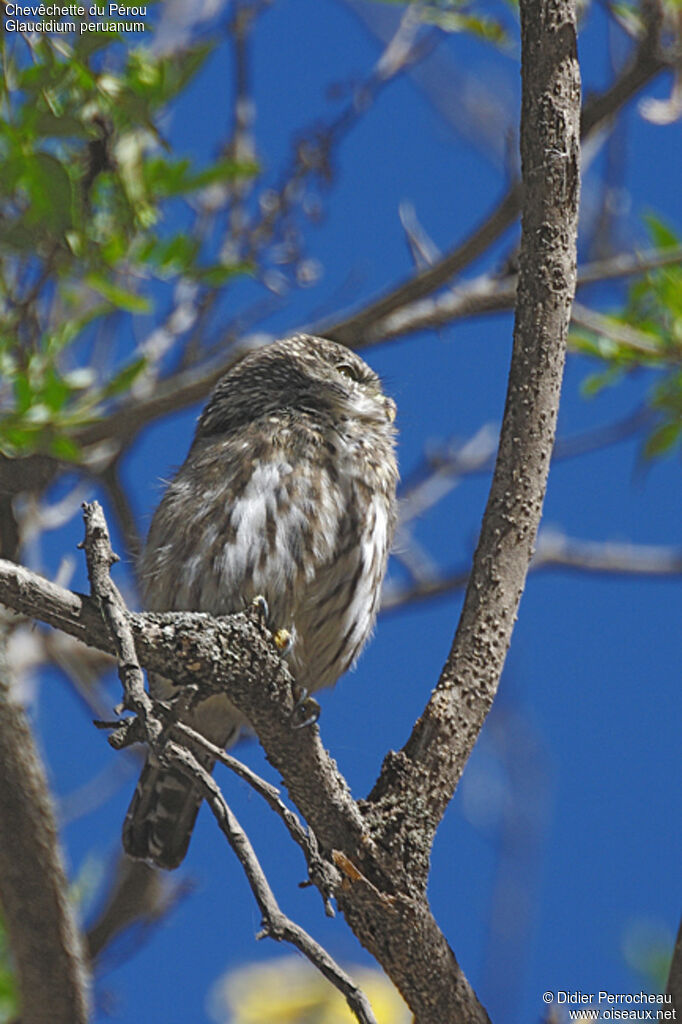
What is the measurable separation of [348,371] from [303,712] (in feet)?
6.36

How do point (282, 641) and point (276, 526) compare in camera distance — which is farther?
point (276, 526)

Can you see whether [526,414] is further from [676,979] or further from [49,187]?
[49,187]

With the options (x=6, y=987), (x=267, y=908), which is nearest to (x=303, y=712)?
(x=267, y=908)

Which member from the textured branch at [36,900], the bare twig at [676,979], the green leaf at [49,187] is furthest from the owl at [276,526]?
the bare twig at [676,979]

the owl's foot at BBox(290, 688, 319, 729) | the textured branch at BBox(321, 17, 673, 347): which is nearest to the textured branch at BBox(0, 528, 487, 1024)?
the owl's foot at BBox(290, 688, 319, 729)

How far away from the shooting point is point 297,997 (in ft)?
13.3

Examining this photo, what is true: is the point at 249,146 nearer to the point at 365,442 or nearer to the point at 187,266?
the point at 187,266

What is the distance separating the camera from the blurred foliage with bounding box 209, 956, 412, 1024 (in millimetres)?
3896

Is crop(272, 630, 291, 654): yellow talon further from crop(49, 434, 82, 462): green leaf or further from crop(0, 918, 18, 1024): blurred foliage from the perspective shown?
crop(0, 918, 18, 1024): blurred foliage

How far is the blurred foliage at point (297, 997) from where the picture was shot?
3896 mm

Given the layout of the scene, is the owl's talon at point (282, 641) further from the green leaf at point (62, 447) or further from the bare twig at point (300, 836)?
the green leaf at point (62, 447)

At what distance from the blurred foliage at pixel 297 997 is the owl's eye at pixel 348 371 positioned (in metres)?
1.90

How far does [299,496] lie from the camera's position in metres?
3.60

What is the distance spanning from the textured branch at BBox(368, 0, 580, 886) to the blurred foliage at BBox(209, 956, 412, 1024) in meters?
1.48
